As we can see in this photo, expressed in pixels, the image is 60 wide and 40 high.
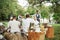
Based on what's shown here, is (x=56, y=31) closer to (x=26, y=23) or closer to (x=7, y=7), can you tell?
(x=26, y=23)

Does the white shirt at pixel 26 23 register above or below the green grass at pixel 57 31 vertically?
above

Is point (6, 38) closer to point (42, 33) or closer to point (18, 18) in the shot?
point (18, 18)

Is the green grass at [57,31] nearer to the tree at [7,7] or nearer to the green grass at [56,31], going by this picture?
the green grass at [56,31]

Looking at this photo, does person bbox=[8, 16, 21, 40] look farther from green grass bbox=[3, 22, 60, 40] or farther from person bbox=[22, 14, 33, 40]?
green grass bbox=[3, 22, 60, 40]

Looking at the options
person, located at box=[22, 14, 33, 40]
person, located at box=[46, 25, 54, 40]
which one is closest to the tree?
person, located at box=[22, 14, 33, 40]

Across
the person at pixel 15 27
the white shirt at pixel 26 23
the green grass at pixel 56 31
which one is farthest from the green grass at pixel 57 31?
the person at pixel 15 27

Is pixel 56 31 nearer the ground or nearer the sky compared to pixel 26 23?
nearer the ground

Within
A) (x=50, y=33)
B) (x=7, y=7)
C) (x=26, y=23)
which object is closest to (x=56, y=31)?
(x=50, y=33)

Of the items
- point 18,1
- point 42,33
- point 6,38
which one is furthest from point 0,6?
point 42,33

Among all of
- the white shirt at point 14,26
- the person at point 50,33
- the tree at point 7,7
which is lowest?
the person at point 50,33

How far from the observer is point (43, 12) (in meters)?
3.88

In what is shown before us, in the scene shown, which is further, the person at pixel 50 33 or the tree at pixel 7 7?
the person at pixel 50 33

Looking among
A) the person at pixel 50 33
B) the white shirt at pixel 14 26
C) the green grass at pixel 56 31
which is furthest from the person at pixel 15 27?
the green grass at pixel 56 31

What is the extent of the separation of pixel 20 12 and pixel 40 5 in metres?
0.39
